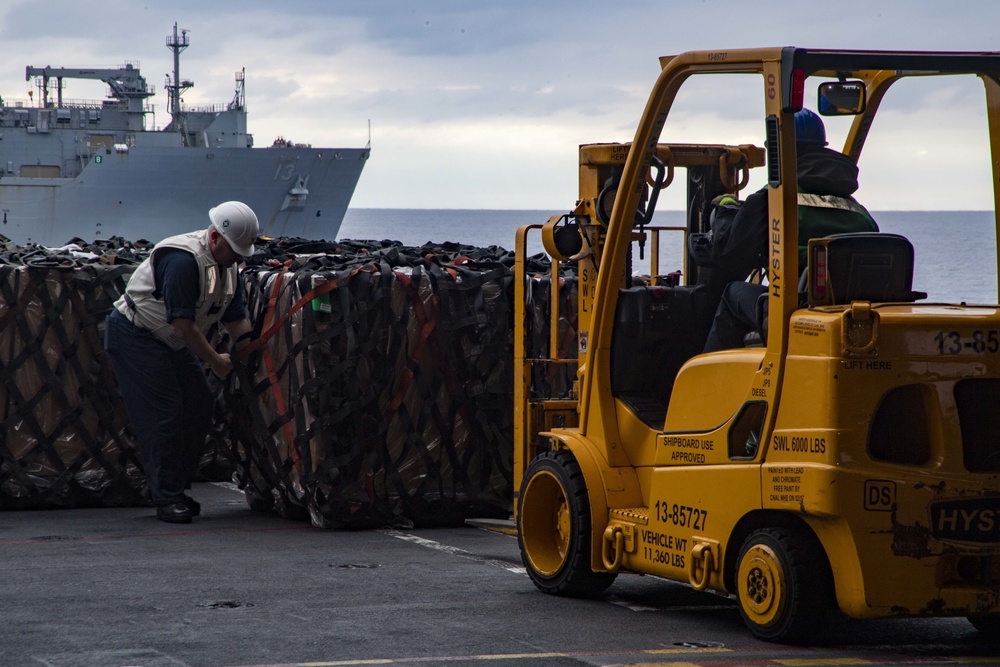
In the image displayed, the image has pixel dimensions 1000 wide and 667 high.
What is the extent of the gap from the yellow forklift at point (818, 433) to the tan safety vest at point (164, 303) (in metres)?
3.68

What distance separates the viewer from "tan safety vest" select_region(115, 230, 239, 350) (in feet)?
31.1

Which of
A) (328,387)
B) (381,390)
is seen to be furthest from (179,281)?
(381,390)

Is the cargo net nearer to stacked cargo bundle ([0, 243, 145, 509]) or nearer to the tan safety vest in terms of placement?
stacked cargo bundle ([0, 243, 145, 509])

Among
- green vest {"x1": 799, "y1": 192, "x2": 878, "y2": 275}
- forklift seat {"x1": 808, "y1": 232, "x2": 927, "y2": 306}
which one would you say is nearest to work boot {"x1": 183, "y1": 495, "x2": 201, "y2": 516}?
green vest {"x1": 799, "y1": 192, "x2": 878, "y2": 275}

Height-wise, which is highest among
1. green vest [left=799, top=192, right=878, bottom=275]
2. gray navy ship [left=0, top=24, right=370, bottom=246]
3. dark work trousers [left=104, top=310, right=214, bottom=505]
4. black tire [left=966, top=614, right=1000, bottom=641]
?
gray navy ship [left=0, top=24, right=370, bottom=246]

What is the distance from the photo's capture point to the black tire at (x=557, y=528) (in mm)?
6848

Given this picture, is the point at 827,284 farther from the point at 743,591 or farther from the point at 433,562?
the point at 433,562

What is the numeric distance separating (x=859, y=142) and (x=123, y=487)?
6.10 metres

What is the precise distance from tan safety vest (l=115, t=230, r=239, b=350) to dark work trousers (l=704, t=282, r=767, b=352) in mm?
4238

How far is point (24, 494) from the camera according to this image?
1026 cm

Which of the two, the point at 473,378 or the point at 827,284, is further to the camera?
the point at 473,378

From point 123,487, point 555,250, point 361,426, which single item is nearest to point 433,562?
point 361,426

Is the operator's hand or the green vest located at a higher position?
the green vest

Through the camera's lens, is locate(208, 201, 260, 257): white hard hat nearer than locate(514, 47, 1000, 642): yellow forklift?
No
